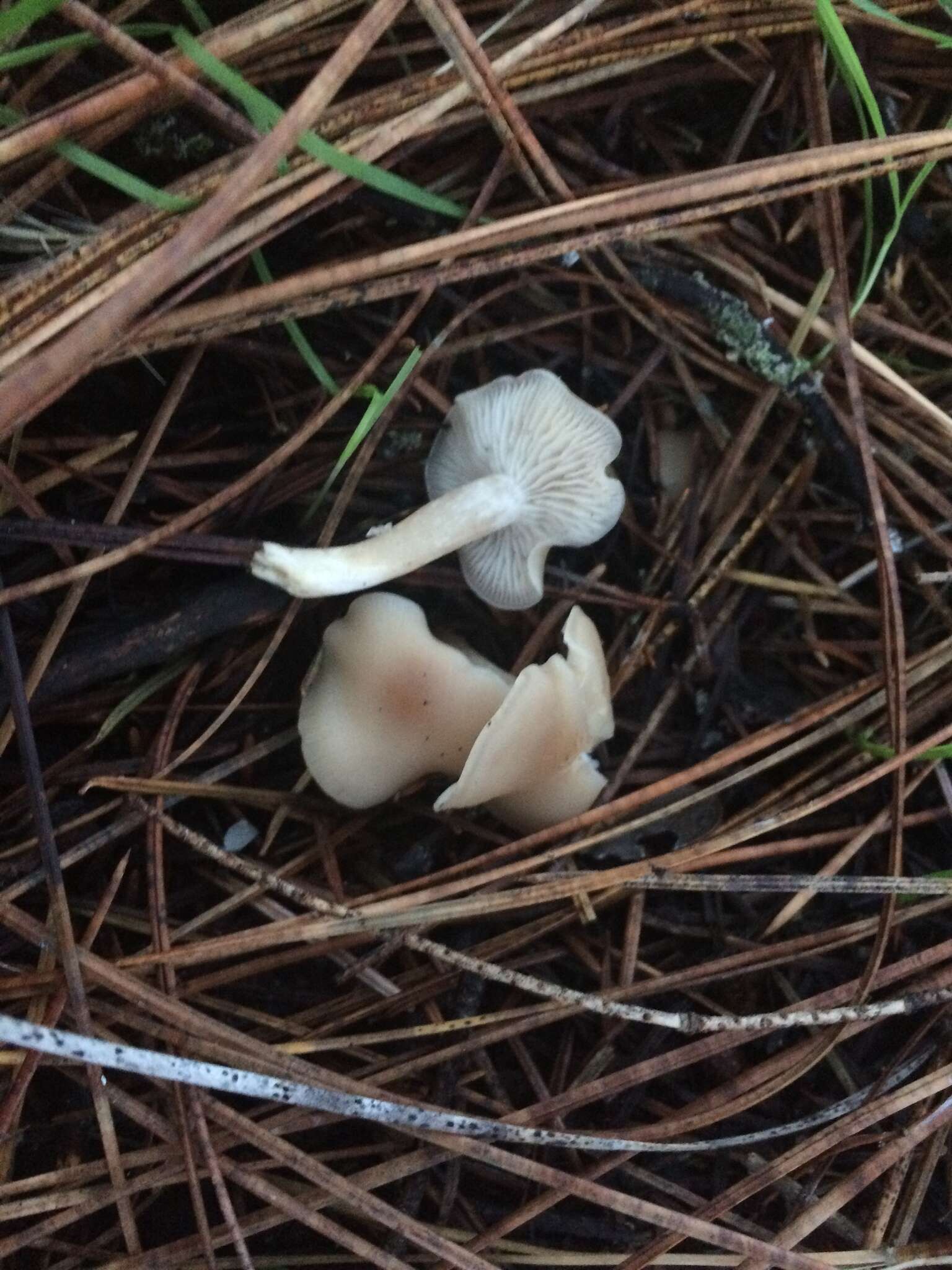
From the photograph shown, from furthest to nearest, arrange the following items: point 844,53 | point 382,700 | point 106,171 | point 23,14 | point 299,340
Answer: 1. point 382,700
2. point 299,340
3. point 844,53
4. point 106,171
5. point 23,14

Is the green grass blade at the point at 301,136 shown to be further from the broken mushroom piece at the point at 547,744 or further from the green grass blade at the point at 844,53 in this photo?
the broken mushroom piece at the point at 547,744

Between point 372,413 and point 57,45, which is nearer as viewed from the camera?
point 57,45

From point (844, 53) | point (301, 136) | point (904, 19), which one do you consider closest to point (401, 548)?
point (301, 136)

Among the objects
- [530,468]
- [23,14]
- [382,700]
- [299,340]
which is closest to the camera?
[23,14]

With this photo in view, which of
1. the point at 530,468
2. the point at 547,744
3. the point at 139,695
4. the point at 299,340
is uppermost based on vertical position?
the point at 299,340

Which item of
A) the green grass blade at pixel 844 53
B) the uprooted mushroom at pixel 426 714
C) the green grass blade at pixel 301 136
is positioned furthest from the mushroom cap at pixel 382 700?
the green grass blade at pixel 844 53

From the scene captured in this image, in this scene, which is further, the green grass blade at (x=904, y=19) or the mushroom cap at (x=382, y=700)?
the mushroom cap at (x=382, y=700)

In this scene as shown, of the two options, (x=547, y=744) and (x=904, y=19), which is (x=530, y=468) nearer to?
(x=547, y=744)
